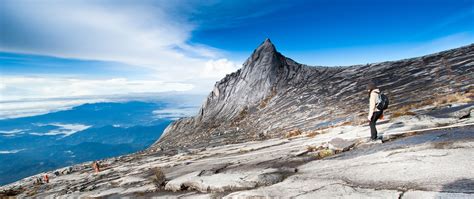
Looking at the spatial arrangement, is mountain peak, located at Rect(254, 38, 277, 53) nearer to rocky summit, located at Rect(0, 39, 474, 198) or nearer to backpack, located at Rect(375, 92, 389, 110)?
rocky summit, located at Rect(0, 39, 474, 198)

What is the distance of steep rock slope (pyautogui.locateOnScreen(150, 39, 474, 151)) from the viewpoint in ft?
152

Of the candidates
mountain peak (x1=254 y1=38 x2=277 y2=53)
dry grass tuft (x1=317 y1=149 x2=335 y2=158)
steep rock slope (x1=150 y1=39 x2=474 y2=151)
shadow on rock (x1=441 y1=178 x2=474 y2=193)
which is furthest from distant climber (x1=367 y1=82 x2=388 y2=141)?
mountain peak (x1=254 y1=38 x2=277 y2=53)

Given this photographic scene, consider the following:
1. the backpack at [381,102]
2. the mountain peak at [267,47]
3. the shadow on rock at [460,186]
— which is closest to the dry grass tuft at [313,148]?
the backpack at [381,102]

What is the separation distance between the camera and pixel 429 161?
13.4 metres

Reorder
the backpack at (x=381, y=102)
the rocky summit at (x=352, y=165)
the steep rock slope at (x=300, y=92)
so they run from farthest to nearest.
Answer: the steep rock slope at (x=300, y=92)
the backpack at (x=381, y=102)
the rocky summit at (x=352, y=165)

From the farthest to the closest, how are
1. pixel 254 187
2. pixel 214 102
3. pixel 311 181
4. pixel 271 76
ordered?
pixel 214 102
pixel 271 76
pixel 254 187
pixel 311 181

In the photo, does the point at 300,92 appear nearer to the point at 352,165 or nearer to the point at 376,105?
the point at 376,105

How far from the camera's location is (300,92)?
243 ft

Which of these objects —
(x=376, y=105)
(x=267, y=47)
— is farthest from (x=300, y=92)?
(x=376, y=105)

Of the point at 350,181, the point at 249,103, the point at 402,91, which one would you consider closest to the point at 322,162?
the point at 350,181

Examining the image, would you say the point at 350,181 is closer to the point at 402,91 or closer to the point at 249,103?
the point at 402,91

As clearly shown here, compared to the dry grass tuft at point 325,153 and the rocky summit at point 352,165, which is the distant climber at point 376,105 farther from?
the dry grass tuft at point 325,153

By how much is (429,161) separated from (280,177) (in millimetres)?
6784

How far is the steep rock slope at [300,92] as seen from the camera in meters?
46.3
